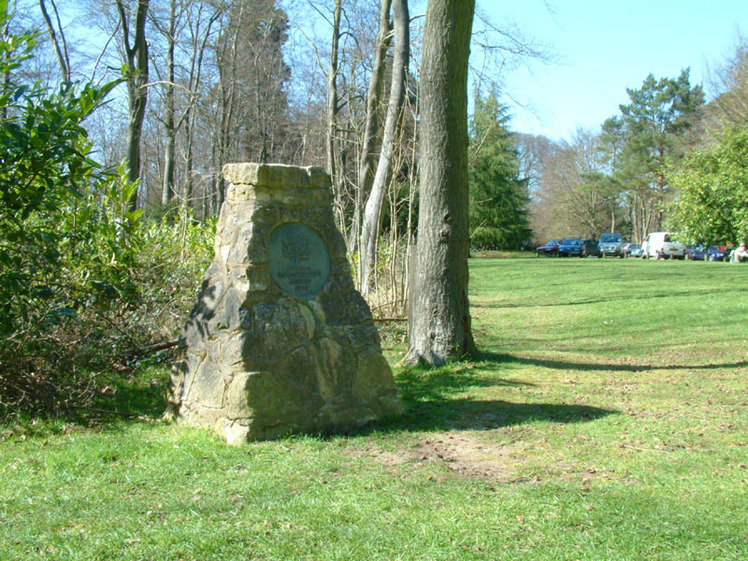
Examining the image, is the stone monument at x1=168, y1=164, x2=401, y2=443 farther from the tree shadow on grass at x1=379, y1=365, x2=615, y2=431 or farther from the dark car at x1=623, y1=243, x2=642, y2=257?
the dark car at x1=623, y1=243, x2=642, y2=257

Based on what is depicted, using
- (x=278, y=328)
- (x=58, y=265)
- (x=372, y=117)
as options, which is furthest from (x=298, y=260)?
(x=372, y=117)

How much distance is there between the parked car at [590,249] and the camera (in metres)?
51.7

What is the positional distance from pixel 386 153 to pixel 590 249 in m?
44.4

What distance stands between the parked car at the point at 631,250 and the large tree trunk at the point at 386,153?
41846mm

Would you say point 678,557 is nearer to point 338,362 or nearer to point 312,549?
point 312,549

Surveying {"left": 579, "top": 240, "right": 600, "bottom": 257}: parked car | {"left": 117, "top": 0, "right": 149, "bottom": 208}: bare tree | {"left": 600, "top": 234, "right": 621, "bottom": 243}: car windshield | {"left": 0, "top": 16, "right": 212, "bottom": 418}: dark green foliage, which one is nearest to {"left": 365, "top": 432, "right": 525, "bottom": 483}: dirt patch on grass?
{"left": 0, "top": 16, "right": 212, "bottom": 418}: dark green foliage

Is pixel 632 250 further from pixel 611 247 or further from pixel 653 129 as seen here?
pixel 653 129

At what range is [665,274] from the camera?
22.1 meters

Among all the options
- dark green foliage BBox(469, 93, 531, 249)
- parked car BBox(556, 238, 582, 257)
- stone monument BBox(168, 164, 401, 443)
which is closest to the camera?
stone monument BBox(168, 164, 401, 443)

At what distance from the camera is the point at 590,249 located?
52125 mm

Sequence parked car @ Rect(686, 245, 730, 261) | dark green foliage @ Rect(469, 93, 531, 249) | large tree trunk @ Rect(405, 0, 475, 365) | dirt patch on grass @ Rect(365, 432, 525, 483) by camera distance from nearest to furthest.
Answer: dirt patch on grass @ Rect(365, 432, 525, 483) → large tree trunk @ Rect(405, 0, 475, 365) → parked car @ Rect(686, 245, 730, 261) → dark green foliage @ Rect(469, 93, 531, 249)

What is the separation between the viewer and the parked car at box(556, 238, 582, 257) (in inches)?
2024

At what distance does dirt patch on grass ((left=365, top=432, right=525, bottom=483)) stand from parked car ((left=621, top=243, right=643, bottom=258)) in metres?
48.9

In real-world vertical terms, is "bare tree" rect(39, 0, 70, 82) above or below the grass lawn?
above
